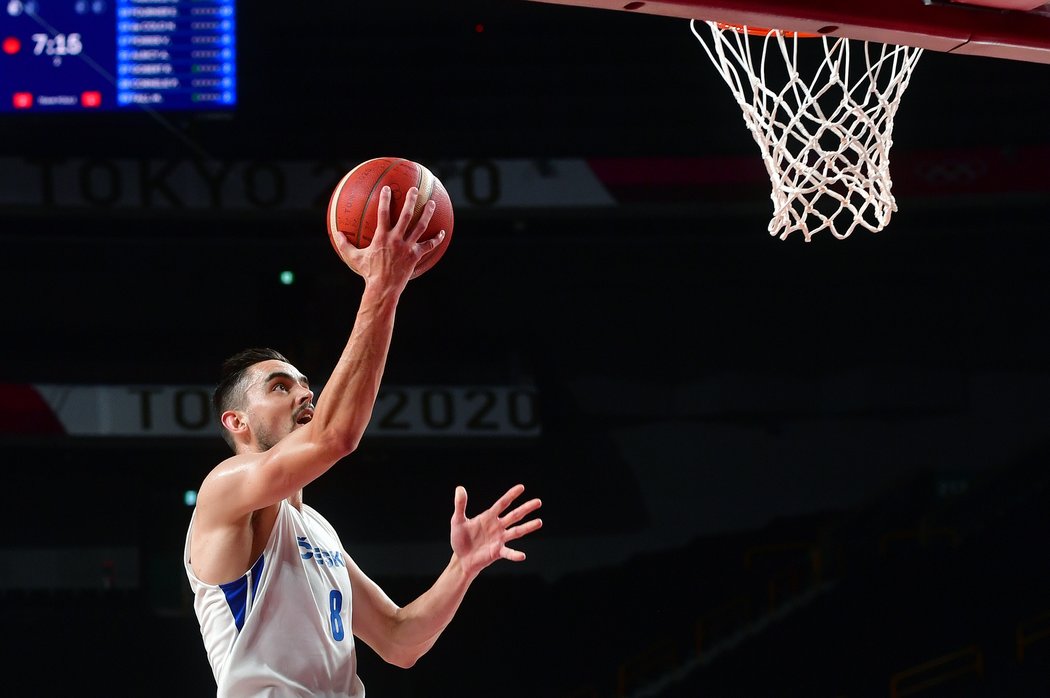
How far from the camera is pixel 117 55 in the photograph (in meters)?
8.03

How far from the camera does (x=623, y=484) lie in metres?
10.1

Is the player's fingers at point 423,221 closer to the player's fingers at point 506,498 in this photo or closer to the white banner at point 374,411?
the player's fingers at point 506,498

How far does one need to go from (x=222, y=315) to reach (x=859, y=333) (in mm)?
5565

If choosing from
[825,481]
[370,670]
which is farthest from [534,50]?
[370,670]

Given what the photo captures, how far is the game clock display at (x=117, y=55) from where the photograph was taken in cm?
794

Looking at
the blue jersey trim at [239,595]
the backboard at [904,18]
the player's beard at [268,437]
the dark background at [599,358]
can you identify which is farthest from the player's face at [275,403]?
the dark background at [599,358]

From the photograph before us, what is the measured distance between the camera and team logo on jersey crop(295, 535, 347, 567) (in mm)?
2537

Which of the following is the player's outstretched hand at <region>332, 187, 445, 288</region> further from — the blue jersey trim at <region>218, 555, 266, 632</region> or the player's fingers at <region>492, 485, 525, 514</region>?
the blue jersey trim at <region>218, 555, 266, 632</region>

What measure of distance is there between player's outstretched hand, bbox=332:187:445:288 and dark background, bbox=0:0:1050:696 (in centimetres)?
675

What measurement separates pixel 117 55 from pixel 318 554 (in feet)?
21.2

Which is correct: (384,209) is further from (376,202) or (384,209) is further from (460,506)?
(460,506)

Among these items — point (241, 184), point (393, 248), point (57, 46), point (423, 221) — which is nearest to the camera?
point (393, 248)

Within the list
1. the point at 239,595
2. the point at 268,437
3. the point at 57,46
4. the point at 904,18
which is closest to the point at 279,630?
the point at 239,595

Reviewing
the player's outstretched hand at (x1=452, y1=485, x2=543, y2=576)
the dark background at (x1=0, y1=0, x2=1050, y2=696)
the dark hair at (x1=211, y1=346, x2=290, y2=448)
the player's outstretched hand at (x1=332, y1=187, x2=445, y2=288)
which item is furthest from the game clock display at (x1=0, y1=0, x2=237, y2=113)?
the player's outstretched hand at (x1=332, y1=187, x2=445, y2=288)
